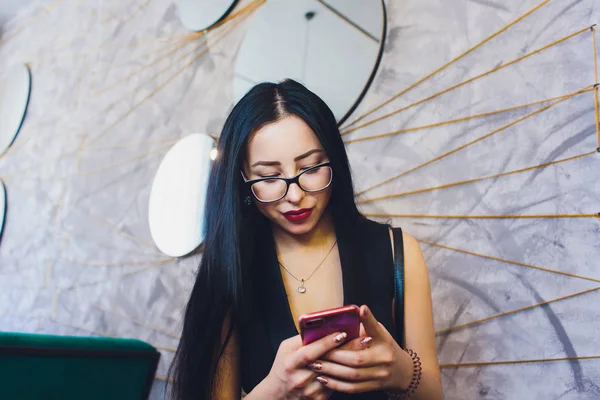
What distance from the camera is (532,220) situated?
3.43 ft

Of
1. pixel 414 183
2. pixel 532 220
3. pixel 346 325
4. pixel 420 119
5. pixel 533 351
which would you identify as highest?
pixel 420 119

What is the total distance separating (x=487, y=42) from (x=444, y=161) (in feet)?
1.11

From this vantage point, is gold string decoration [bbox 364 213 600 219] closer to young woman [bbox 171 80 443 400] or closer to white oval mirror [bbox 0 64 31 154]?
young woman [bbox 171 80 443 400]

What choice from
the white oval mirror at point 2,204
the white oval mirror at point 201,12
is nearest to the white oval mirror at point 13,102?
the white oval mirror at point 2,204

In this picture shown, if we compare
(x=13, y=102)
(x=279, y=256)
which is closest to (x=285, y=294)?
(x=279, y=256)

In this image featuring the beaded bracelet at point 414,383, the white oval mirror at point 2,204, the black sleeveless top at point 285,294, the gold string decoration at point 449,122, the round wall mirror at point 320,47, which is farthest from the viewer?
the white oval mirror at point 2,204

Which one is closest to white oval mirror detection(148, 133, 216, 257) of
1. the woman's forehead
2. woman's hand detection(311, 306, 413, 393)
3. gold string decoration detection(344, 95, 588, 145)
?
gold string decoration detection(344, 95, 588, 145)

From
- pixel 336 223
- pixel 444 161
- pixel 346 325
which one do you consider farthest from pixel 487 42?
pixel 346 325

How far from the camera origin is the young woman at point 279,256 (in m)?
0.87

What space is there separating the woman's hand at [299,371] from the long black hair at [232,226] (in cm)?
19

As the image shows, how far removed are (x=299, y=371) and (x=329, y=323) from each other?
11cm

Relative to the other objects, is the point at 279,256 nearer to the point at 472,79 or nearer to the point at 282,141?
the point at 282,141

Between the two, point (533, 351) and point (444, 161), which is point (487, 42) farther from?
point (533, 351)

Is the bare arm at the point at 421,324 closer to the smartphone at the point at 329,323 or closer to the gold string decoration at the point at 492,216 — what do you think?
the smartphone at the point at 329,323
